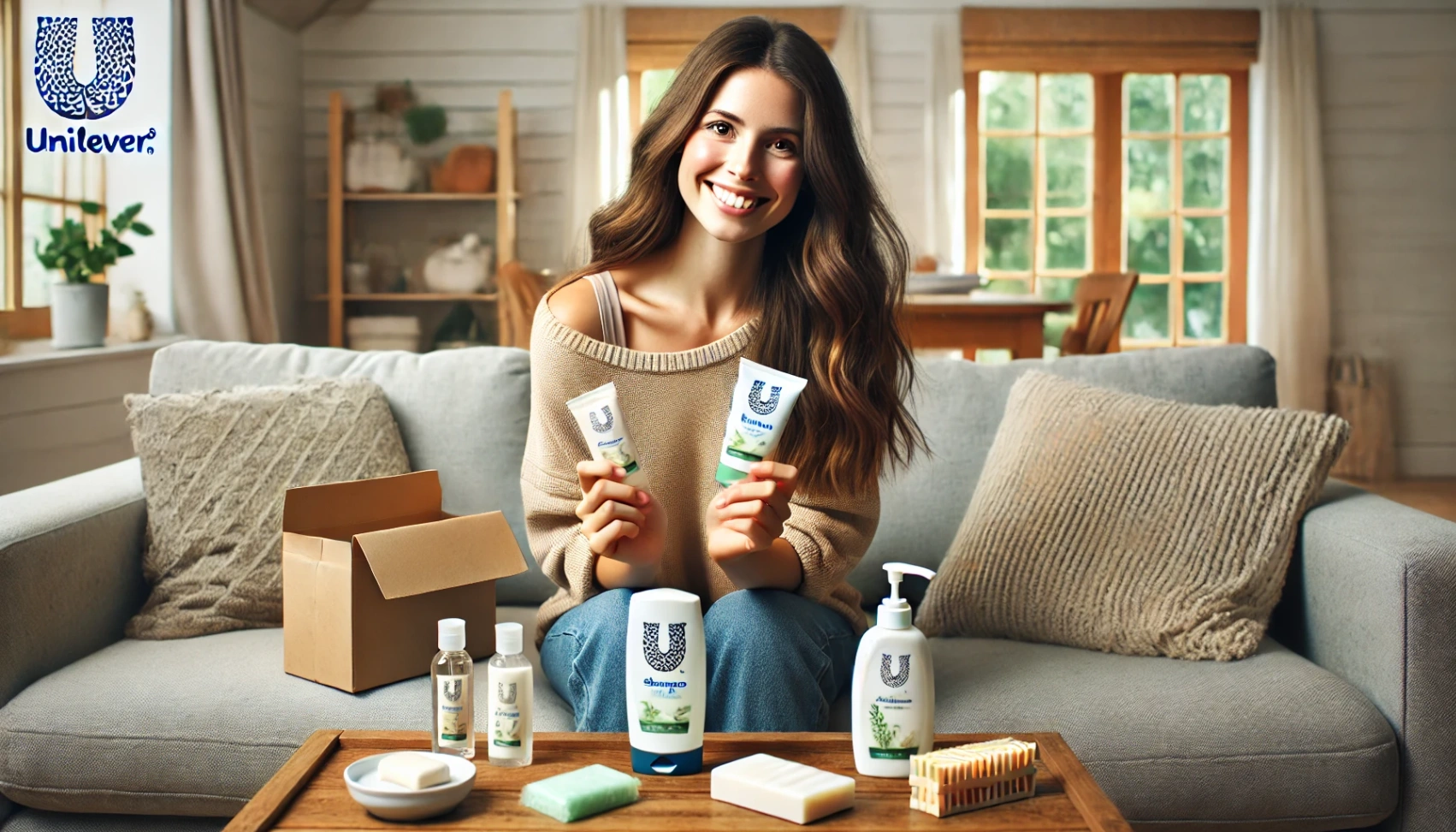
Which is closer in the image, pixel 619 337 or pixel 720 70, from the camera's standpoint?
pixel 720 70

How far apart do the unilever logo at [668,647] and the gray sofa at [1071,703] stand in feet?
1.70

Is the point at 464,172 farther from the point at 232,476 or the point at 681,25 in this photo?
the point at 232,476

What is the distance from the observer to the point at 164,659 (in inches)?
66.8

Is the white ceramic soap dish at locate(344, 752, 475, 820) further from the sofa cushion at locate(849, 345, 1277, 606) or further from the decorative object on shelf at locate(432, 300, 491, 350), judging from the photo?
the decorative object on shelf at locate(432, 300, 491, 350)

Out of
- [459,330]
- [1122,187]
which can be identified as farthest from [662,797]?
[1122,187]

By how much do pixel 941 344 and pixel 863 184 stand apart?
6.58ft

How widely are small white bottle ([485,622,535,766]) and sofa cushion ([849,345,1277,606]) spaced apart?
3.11 feet

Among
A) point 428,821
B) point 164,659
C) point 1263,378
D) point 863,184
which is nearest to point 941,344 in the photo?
point 1263,378

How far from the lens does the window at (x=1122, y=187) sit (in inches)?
235

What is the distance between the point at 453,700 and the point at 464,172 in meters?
4.68

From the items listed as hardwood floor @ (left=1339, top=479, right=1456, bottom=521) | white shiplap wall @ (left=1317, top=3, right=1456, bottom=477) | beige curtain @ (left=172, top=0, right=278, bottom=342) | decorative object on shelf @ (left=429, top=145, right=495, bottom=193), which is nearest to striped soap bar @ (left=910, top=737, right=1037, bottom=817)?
beige curtain @ (left=172, top=0, right=278, bottom=342)

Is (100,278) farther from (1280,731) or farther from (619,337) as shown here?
(1280,731)

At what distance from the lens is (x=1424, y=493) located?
5.43m

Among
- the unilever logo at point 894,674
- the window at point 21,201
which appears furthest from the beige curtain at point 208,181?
the unilever logo at point 894,674
